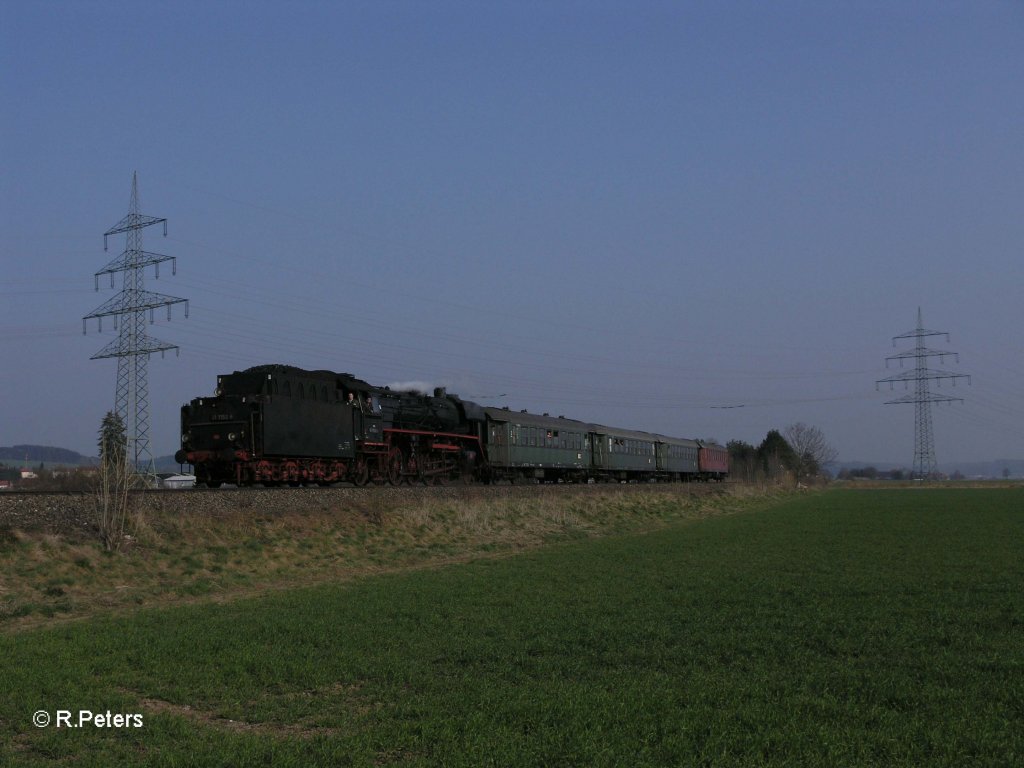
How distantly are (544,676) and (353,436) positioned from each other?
22.3 m

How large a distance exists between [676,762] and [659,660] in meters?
3.60

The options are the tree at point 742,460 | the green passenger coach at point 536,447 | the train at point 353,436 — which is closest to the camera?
the train at point 353,436

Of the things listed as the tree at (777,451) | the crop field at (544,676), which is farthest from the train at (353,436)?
the tree at (777,451)

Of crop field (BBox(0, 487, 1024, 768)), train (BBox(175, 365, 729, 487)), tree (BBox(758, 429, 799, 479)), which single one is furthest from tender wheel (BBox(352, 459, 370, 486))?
tree (BBox(758, 429, 799, 479))

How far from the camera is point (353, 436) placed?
31.6 metres

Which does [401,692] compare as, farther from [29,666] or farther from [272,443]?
[272,443]

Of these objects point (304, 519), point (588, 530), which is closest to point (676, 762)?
Result: point (304, 519)

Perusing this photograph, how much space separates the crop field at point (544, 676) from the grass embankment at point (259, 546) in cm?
172

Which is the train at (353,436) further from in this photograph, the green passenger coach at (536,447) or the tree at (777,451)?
the tree at (777,451)

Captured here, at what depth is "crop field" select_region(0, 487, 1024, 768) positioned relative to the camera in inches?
297

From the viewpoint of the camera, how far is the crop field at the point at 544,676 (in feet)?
24.7

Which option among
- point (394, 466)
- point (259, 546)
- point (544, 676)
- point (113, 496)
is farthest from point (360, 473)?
point (544, 676)

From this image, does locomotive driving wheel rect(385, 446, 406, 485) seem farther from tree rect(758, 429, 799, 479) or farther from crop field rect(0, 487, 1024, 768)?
tree rect(758, 429, 799, 479)

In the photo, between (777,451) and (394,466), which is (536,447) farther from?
(777,451)
